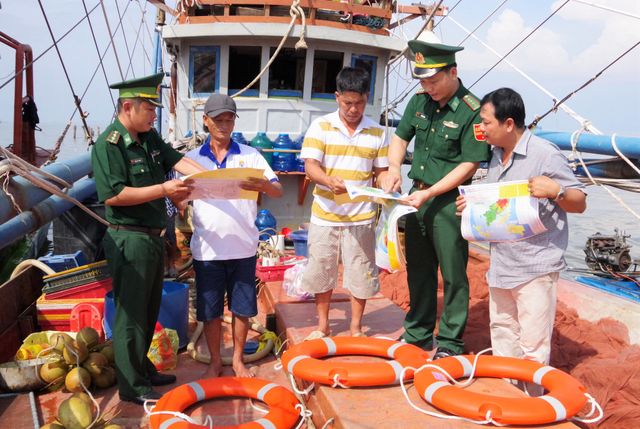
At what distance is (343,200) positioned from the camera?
360cm

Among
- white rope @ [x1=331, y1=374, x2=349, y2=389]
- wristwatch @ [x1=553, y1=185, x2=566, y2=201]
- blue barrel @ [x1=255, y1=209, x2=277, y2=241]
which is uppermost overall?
wristwatch @ [x1=553, y1=185, x2=566, y2=201]

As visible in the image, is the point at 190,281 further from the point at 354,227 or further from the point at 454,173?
the point at 454,173

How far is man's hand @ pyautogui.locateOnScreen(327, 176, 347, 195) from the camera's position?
11.4 feet

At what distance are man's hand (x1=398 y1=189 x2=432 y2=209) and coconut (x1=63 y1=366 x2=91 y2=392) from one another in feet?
7.10

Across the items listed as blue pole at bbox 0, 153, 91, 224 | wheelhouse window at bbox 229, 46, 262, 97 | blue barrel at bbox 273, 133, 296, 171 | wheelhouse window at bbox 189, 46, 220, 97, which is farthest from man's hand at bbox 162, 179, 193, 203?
wheelhouse window at bbox 189, 46, 220, 97

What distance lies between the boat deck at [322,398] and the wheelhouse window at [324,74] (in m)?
4.50

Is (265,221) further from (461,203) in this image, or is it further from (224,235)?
(461,203)

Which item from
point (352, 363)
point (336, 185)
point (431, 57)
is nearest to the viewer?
point (352, 363)

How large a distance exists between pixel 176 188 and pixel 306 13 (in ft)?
18.7

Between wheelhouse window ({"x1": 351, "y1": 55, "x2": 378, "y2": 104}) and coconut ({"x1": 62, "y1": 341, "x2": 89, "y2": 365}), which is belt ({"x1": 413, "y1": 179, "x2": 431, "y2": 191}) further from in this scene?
wheelhouse window ({"x1": 351, "y1": 55, "x2": 378, "y2": 104})

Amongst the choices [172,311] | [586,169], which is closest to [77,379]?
[172,311]

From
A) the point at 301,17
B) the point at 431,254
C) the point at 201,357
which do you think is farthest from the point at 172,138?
the point at 431,254

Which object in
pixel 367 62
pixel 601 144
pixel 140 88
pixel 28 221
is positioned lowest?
pixel 28 221

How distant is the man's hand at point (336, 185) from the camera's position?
11.4 feet
